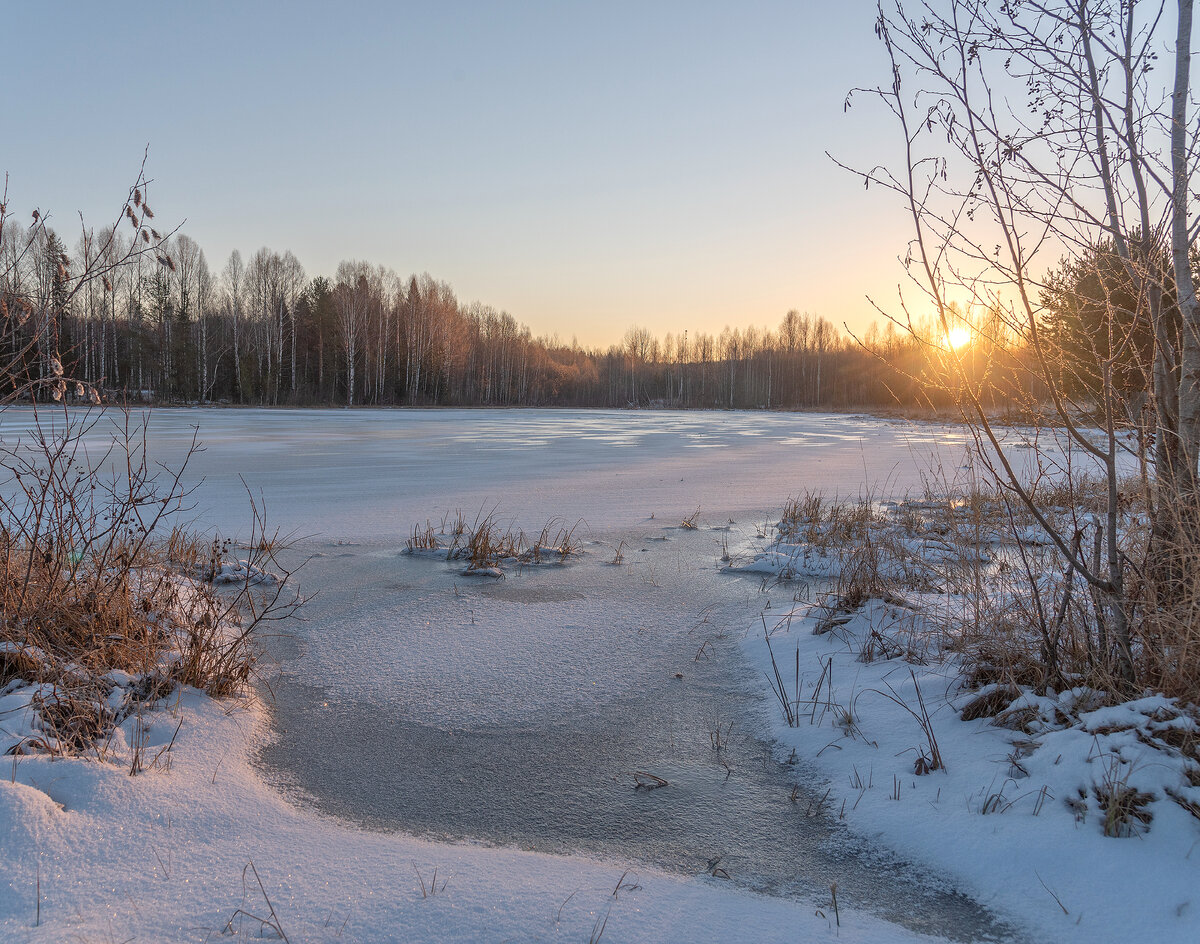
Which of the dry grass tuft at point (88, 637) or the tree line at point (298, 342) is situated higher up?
the tree line at point (298, 342)

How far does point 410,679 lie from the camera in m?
3.52

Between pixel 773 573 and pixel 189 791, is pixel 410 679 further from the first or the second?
pixel 773 573

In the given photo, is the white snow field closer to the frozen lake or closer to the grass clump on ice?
the frozen lake

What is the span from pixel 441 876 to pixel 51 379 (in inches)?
83.4

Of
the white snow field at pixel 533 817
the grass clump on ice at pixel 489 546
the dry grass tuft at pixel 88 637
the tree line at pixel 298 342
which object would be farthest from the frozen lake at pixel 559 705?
the tree line at pixel 298 342

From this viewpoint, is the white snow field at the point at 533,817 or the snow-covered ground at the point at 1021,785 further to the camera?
the snow-covered ground at the point at 1021,785

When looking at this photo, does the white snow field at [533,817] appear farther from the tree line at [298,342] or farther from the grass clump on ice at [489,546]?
the tree line at [298,342]

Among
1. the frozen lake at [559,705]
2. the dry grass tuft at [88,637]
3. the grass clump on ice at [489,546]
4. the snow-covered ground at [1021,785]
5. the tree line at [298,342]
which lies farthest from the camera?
the tree line at [298,342]

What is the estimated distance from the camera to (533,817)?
2.39m

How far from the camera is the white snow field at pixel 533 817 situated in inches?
72.6

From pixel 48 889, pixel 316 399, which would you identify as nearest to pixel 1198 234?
pixel 48 889

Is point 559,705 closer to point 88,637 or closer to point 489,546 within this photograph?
point 88,637

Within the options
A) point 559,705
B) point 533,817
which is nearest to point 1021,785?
→ point 533,817

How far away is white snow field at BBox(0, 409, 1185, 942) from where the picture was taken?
72.6 inches
